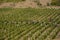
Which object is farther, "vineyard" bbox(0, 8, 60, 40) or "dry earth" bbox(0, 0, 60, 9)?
"dry earth" bbox(0, 0, 60, 9)

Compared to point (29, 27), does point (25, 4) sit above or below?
below

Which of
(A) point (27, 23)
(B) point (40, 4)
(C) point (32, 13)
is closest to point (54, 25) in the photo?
(A) point (27, 23)

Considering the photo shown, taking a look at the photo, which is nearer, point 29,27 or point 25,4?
point 29,27

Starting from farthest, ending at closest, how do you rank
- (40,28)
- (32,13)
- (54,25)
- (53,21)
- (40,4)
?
1. (40,4)
2. (32,13)
3. (53,21)
4. (54,25)
5. (40,28)

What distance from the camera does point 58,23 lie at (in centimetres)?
1573

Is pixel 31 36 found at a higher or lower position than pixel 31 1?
higher

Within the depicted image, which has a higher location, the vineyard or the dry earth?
the vineyard

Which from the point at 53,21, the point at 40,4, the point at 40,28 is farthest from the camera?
the point at 40,4

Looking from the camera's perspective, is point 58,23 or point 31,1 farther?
point 31,1

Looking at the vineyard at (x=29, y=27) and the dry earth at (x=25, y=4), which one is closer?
the vineyard at (x=29, y=27)

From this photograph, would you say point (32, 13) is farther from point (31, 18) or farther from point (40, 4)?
point (40, 4)

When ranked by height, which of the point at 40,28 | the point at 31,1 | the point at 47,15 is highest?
the point at 40,28

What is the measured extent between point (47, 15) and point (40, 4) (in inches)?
284

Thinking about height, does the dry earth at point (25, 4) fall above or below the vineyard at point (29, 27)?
below
